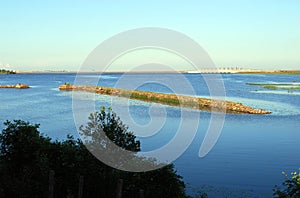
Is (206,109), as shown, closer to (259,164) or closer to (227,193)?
(259,164)

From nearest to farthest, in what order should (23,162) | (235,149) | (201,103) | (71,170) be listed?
1. (71,170)
2. (23,162)
3. (235,149)
4. (201,103)

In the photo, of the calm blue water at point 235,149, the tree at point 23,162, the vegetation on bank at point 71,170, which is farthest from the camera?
the calm blue water at point 235,149

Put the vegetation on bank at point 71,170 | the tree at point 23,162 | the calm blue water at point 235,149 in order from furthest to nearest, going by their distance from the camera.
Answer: the calm blue water at point 235,149
the vegetation on bank at point 71,170
the tree at point 23,162

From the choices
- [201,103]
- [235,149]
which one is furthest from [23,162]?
[201,103]

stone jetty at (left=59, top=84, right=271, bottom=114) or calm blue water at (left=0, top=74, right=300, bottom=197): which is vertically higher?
stone jetty at (left=59, top=84, right=271, bottom=114)

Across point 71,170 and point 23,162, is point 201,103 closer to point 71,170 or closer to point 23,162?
point 23,162

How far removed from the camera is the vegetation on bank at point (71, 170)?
1088 cm

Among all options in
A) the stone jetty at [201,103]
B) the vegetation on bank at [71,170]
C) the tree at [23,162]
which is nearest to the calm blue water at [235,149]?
the stone jetty at [201,103]

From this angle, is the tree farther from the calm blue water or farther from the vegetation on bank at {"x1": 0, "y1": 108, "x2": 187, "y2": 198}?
the calm blue water

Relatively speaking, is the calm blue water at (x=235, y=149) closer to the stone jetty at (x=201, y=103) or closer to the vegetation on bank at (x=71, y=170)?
the stone jetty at (x=201, y=103)

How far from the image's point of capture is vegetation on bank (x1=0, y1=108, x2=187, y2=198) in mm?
10883

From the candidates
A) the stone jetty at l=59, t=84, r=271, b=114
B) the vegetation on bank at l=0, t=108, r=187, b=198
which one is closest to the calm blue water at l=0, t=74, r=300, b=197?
the stone jetty at l=59, t=84, r=271, b=114

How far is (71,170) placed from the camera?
11.5 metres

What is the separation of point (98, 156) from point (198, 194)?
7660 millimetres
